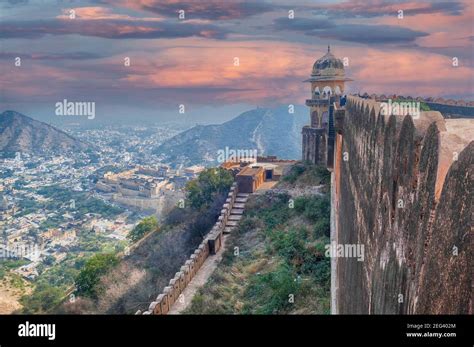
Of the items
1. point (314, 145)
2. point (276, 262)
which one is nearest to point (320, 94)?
point (314, 145)

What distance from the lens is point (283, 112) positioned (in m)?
51.1

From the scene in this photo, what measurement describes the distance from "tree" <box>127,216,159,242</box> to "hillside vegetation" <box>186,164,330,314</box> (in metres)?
6.19

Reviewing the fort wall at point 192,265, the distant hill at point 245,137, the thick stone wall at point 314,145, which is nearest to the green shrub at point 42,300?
the fort wall at point 192,265

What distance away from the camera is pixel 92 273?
18.0 meters

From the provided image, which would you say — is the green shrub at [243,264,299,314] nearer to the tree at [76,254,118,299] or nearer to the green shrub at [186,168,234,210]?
the tree at [76,254,118,299]

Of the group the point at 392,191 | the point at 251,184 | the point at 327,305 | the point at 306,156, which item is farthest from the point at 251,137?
the point at 392,191

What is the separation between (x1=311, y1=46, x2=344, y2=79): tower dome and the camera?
89.0ft

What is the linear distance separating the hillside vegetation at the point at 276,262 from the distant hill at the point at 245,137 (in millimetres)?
18210

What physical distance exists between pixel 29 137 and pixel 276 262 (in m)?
23.9

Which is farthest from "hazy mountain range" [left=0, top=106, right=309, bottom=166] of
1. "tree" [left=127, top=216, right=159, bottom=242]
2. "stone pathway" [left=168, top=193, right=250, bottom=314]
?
"tree" [left=127, top=216, right=159, bottom=242]

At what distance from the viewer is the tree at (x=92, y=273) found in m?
17.5

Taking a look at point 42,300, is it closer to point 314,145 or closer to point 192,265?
point 192,265
